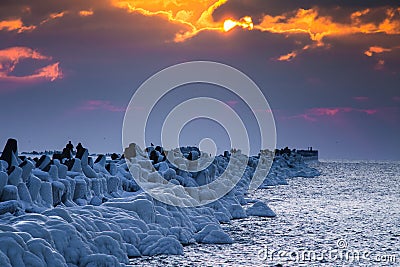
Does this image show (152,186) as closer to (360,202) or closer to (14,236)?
(14,236)

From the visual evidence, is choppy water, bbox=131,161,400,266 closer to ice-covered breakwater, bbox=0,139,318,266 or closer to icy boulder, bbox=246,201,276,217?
icy boulder, bbox=246,201,276,217

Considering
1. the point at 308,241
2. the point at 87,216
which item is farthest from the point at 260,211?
the point at 87,216

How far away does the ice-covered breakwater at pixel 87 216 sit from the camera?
7.92 meters

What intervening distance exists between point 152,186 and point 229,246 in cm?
458

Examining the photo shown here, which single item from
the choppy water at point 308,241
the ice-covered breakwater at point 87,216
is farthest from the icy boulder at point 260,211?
the choppy water at point 308,241

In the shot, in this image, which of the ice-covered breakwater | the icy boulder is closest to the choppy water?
the icy boulder

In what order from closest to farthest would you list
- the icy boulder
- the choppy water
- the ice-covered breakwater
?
the ice-covered breakwater < the choppy water < the icy boulder

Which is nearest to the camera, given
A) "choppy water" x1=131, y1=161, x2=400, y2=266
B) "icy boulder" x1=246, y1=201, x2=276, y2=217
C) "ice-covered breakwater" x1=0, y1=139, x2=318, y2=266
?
"ice-covered breakwater" x1=0, y1=139, x2=318, y2=266

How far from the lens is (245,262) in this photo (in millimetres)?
9492

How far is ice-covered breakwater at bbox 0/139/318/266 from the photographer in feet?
26.0

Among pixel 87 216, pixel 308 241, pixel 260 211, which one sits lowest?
pixel 308 241

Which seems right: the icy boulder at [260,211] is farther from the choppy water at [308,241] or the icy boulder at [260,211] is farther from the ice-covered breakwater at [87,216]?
the choppy water at [308,241]

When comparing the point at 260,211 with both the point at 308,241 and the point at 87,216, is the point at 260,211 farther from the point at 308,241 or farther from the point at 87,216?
the point at 87,216

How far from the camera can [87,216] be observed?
32.8ft
